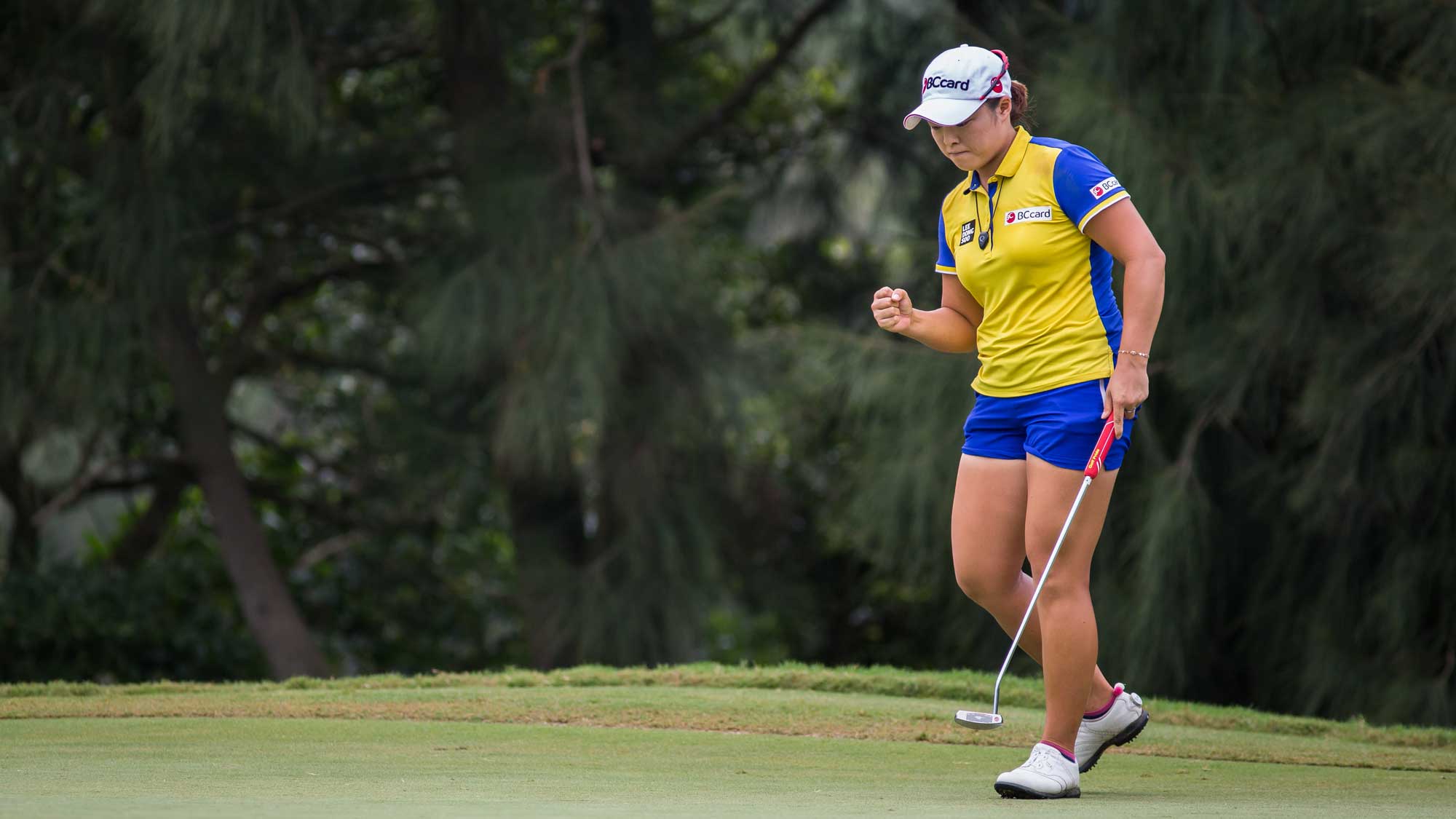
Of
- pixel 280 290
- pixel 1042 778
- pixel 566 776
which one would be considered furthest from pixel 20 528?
pixel 1042 778

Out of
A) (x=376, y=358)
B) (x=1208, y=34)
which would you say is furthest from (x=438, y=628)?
(x=1208, y=34)

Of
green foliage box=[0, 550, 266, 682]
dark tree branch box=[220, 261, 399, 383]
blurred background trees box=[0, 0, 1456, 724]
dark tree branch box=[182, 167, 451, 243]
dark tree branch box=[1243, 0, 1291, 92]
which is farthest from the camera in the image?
dark tree branch box=[220, 261, 399, 383]

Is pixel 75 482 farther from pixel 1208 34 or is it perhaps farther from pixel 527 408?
pixel 1208 34

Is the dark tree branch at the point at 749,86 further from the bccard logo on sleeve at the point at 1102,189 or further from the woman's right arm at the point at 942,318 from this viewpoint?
the bccard logo on sleeve at the point at 1102,189

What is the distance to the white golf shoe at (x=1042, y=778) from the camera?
2777 mm

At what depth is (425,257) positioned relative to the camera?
8414 mm

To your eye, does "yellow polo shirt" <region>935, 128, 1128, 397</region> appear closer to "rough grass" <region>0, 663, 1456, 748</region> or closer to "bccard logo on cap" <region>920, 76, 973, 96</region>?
"bccard logo on cap" <region>920, 76, 973, 96</region>

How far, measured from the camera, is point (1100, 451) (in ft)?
9.50

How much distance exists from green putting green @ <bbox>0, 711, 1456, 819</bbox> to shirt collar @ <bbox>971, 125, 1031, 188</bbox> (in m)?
1.12

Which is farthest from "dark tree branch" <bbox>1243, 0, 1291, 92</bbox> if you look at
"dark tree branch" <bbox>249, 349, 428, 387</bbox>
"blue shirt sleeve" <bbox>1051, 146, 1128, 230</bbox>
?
"dark tree branch" <bbox>249, 349, 428, 387</bbox>

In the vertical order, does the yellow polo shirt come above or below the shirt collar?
below

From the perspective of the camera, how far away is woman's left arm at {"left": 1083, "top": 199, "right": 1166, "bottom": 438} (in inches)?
114

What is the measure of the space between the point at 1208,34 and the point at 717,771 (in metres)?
5.05

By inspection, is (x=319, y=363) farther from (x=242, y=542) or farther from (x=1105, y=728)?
(x=1105, y=728)
